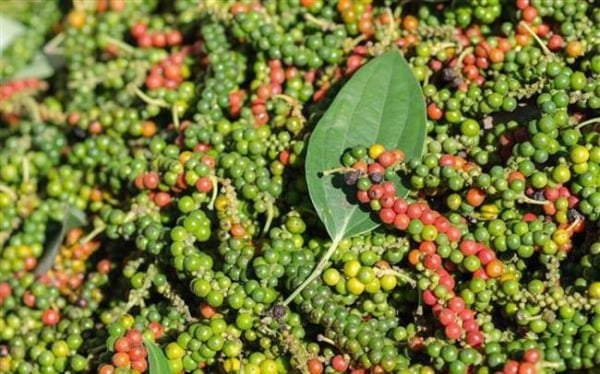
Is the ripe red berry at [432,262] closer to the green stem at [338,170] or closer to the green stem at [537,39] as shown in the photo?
the green stem at [338,170]

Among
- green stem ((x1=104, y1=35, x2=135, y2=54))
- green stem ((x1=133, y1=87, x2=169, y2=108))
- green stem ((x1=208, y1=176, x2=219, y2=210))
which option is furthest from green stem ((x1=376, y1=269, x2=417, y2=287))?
green stem ((x1=104, y1=35, x2=135, y2=54))

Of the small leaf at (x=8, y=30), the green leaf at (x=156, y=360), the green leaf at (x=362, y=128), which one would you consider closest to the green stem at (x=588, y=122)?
the green leaf at (x=362, y=128)

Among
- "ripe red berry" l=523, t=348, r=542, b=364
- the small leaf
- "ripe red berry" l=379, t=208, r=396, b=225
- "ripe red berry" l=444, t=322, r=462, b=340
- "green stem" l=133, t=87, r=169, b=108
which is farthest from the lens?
the small leaf

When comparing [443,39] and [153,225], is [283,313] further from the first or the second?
[443,39]

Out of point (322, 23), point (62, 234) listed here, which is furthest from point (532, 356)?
point (62, 234)

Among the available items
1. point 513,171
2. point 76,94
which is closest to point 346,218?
point 513,171

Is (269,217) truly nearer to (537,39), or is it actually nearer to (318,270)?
(318,270)

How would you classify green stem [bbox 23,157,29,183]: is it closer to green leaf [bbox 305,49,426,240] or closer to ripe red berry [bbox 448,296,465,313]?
green leaf [bbox 305,49,426,240]
